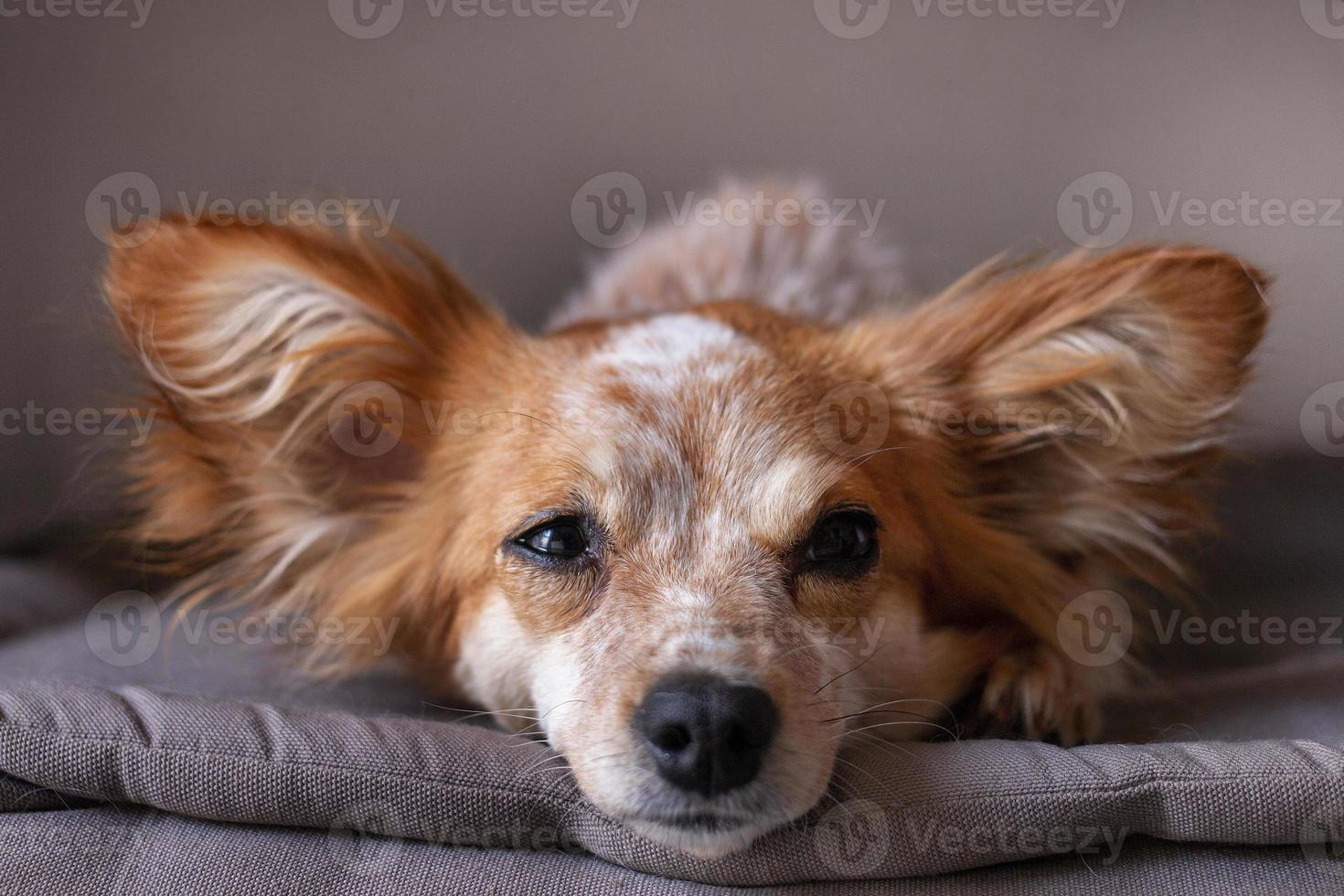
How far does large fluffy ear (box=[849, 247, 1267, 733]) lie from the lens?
184cm

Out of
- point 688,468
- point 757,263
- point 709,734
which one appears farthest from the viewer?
point 757,263

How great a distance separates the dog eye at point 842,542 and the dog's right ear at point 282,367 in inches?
29.1

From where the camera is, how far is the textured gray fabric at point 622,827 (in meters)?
1.35

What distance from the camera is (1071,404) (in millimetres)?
1966

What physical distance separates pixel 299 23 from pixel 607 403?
2397mm

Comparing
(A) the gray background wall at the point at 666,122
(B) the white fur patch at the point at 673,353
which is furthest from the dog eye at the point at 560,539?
(A) the gray background wall at the point at 666,122

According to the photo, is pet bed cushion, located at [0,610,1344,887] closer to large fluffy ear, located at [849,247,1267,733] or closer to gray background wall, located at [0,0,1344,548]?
large fluffy ear, located at [849,247,1267,733]

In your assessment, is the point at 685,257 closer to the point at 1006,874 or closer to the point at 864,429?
the point at 864,429

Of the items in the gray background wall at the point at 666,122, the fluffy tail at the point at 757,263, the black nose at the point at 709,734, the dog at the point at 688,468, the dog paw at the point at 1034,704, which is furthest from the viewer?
the gray background wall at the point at 666,122

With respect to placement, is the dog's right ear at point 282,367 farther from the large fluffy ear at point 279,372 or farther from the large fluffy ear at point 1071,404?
the large fluffy ear at point 1071,404

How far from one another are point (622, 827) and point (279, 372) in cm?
104

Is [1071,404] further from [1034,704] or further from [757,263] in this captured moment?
[757,263]

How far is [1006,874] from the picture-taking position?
54.1 inches

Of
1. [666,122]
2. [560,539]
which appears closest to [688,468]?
[560,539]
